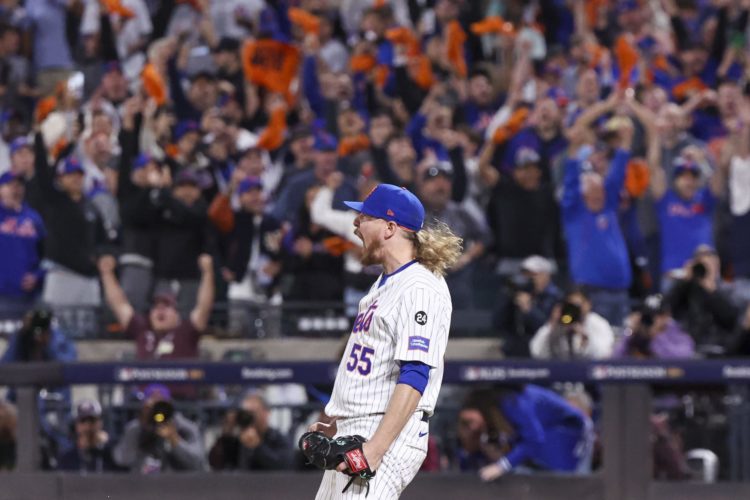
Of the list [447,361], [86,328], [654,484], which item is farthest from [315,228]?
[654,484]

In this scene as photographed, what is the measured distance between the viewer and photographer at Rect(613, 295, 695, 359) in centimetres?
840

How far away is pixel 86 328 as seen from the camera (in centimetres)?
961

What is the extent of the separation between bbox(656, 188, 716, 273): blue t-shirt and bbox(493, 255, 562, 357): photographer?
3.54 feet

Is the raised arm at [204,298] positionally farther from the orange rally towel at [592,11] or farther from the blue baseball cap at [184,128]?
the orange rally towel at [592,11]

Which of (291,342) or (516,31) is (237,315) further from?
(516,31)

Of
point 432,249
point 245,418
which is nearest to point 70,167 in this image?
point 245,418

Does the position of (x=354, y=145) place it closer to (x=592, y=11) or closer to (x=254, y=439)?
(x=592, y=11)

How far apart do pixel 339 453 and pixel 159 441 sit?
3.45 meters

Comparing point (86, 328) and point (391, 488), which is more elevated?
point (86, 328)

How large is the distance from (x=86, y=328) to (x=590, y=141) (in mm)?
3743

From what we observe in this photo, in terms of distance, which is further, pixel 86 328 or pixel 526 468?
pixel 86 328

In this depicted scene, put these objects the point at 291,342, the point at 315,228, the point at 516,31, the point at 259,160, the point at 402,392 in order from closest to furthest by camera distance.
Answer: the point at 402,392
the point at 291,342
the point at 315,228
the point at 259,160
the point at 516,31

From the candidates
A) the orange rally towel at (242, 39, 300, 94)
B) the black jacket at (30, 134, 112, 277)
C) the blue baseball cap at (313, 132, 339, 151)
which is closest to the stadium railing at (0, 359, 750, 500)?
the black jacket at (30, 134, 112, 277)

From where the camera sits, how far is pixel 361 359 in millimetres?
4715
